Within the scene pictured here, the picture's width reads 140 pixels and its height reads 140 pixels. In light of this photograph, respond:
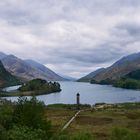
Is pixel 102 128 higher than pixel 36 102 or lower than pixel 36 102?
lower

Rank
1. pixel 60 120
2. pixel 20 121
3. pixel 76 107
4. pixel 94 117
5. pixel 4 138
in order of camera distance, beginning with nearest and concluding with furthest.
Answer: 1. pixel 4 138
2. pixel 20 121
3. pixel 60 120
4. pixel 94 117
5. pixel 76 107

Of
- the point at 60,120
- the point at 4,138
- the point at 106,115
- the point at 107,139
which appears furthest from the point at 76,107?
the point at 4,138

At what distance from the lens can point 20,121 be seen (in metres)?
55.6

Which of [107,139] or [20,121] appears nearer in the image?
[20,121]

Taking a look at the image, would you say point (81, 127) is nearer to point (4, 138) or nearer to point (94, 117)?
point (94, 117)

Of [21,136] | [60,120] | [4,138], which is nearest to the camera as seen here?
[21,136]

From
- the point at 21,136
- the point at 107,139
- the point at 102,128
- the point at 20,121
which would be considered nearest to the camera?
the point at 21,136

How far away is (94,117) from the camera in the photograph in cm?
11388

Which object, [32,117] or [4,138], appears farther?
[32,117]

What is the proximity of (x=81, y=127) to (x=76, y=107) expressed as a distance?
2148 inches

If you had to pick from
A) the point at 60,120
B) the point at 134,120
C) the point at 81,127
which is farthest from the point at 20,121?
the point at 134,120

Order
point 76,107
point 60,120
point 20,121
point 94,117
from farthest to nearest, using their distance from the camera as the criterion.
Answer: point 76,107 < point 94,117 < point 60,120 < point 20,121

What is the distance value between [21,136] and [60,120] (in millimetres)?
65632

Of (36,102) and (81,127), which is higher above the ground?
(36,102)
